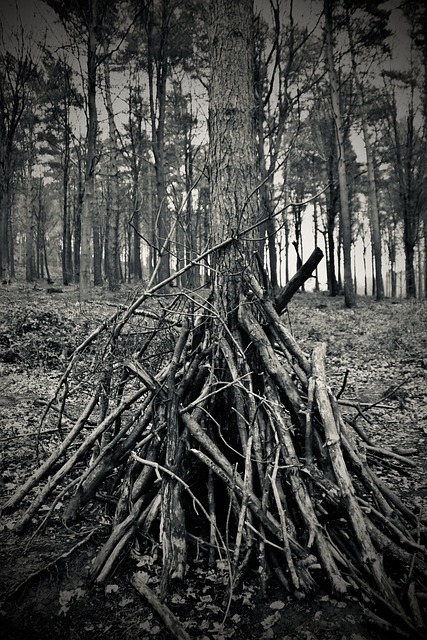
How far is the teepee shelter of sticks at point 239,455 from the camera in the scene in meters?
2.08

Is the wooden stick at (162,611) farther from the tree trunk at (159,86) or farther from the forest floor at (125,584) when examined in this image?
the tree trunk at (159,86)

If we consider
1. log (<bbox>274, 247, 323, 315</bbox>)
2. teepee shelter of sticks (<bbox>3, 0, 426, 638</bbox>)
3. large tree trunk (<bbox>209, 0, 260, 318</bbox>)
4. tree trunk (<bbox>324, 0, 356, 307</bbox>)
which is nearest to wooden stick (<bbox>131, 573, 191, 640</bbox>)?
teepee shelter of sticks (<bbox>3, 0, 426, 638</bbox>)

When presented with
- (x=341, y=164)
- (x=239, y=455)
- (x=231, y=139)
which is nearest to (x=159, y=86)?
(x=341, y=164)

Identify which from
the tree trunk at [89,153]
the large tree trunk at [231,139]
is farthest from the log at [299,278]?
the tree trunk at [89,153]

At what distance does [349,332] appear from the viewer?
10.8 metres

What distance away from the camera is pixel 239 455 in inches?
106

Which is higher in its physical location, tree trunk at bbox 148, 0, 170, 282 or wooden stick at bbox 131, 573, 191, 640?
tree trunk at bbox 148, 0, 170, 282

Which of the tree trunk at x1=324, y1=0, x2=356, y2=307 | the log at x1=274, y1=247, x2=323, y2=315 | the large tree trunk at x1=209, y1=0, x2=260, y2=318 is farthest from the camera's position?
the tree trunk at x1=324, y1=0, x2=356, y2=307

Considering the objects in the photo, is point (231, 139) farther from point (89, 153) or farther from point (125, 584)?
point (89, 153)

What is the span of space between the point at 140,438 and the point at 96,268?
22.7 metres

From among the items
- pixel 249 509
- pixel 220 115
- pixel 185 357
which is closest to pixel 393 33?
pixel 220 115

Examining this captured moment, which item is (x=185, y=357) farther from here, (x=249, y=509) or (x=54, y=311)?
(x=54, y=311)

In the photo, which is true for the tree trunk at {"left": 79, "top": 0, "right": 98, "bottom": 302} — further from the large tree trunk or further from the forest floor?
the large tree trunk

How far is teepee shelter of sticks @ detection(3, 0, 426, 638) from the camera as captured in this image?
2084 millimetres
